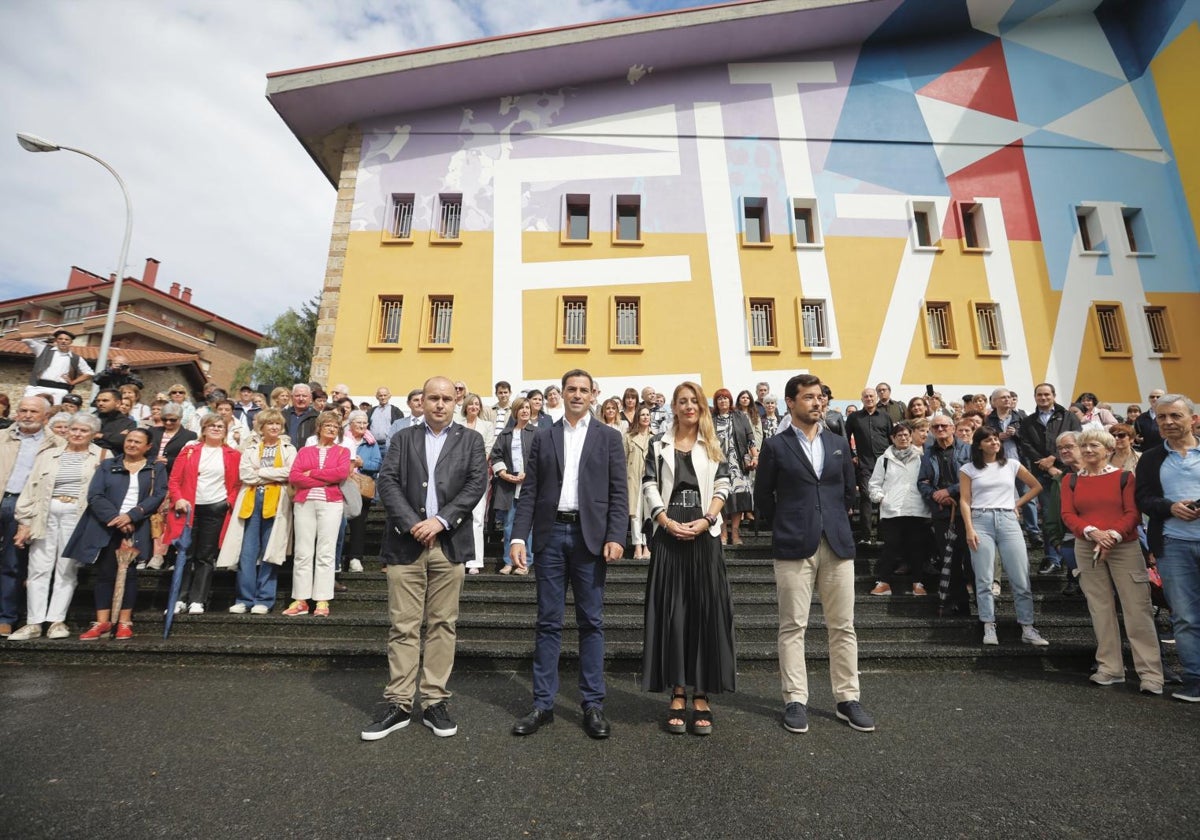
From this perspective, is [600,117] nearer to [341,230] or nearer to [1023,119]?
[341,230]

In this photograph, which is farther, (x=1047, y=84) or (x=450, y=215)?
(x=1047, y=84)

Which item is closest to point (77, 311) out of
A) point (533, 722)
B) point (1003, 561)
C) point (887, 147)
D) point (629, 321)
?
point (629, 321)

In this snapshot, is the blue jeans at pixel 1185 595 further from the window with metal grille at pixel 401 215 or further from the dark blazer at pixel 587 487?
the window with metal grille at pixel 401 215

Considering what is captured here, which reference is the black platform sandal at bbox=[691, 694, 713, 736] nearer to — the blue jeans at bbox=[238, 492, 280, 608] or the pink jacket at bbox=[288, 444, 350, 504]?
the pink jacket at bbox=[288, 444, 350, 504]

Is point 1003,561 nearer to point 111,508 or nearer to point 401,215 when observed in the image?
point 111,508

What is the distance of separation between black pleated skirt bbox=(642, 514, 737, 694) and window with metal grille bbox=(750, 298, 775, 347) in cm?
1063

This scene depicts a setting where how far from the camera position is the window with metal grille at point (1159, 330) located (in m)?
13.9

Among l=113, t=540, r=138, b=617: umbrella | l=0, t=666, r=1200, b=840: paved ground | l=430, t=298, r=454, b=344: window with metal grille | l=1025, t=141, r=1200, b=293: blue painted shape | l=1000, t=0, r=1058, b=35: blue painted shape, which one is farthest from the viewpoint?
l=1000, t=0, r=1058, b=35: blue painted shape

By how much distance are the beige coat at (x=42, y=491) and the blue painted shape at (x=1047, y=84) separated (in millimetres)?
20791

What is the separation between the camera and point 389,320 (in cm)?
1416

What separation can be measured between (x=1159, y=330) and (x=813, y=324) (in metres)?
8.75

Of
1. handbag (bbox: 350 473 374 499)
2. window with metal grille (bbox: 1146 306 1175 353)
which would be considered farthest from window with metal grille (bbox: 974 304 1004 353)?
handbag (bbox: 350 473 374 499)

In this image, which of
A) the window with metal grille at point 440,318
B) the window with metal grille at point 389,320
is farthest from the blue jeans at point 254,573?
the window with metal grille at point 389,320

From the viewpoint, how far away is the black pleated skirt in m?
3.62
